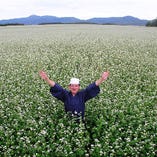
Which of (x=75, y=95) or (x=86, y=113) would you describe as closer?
(x=75, y=95)

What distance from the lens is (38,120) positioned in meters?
13.2

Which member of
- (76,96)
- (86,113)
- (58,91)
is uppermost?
(58,91)

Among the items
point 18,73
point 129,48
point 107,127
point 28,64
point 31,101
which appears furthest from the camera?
point 129,48

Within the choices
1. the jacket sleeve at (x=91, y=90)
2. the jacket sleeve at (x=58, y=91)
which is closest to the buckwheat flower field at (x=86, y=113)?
the jacket sleeve at (x=58, y=91)

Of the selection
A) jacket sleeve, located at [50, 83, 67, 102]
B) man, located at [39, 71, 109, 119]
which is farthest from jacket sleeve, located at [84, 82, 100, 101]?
jacket sleeve, located at [50, 83, 67, 102]

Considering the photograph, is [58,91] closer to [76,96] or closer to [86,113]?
[76,96]

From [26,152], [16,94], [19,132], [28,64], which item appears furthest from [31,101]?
[28,64]

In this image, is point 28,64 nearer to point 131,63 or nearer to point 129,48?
point 131,63

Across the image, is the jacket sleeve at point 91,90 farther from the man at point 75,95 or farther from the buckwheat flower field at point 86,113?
the buckwheat flower field at point 86,113

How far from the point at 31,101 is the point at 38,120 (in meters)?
2.07

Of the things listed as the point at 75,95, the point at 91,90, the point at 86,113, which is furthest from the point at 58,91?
the point at 86,113

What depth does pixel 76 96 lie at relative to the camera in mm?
12828

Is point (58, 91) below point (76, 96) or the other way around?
the other way around

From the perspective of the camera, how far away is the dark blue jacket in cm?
1278
